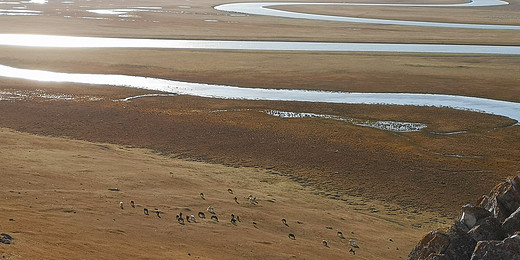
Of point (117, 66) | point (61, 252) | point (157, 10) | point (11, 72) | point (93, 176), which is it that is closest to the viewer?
point (61, 252)

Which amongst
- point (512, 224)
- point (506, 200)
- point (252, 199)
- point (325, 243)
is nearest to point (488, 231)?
point (512, 224)

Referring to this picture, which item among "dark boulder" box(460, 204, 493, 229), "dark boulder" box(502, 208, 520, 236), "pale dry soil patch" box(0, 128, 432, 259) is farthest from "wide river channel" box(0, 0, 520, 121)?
"dark boulder" box(502, 208, 520, 236)

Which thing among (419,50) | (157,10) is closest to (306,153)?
(419,50)

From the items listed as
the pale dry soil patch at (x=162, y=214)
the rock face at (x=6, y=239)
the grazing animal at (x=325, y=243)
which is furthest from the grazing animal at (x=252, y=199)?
the rock face at (x=6, y=239)

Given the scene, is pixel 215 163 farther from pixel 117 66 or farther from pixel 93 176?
pixel 117 66

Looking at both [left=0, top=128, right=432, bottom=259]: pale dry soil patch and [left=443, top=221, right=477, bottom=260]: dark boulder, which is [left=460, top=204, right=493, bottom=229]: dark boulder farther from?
[left=0, top=128, right=432, bottom=259]: pale dry soil patch

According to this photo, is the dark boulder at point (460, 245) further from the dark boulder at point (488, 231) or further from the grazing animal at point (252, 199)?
the grazing animal at point (252, 199)

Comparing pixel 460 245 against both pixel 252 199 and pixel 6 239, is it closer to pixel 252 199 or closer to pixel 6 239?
pixel 6 239
